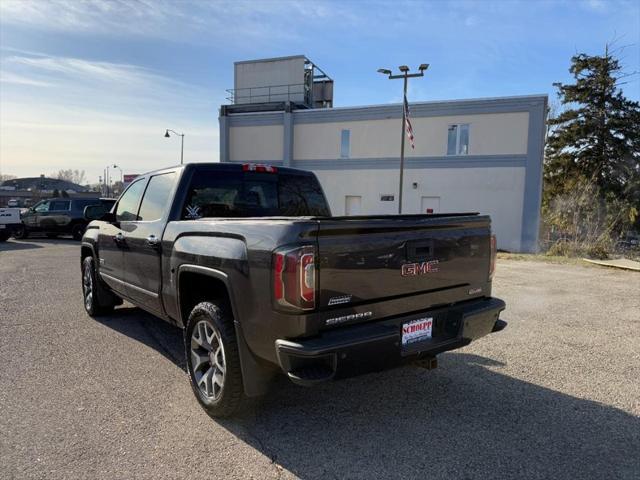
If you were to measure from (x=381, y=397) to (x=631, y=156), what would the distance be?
38.8 metres

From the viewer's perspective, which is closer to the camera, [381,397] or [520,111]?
[381,397]

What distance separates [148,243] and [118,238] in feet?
3.19

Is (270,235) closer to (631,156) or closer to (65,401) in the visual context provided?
(65,401)

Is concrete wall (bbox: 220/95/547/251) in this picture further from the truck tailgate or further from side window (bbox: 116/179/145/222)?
the truck tailgate

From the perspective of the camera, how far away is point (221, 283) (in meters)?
3.43

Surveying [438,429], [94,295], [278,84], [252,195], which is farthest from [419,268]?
[278,84]

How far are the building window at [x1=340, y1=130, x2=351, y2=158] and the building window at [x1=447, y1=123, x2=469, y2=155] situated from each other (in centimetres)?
532

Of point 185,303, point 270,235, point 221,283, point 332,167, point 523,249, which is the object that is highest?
point 332,167

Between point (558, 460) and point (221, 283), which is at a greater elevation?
point (221, 283)

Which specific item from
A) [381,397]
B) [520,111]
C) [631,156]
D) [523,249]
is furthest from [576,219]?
[631,156]

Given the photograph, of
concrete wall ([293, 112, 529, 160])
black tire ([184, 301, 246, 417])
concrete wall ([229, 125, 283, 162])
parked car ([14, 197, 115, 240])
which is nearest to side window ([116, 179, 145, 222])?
black tire ([184, 301, 246, 417])

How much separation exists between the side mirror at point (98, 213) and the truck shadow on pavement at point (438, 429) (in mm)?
3255

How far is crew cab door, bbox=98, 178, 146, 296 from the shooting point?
17.1 ft

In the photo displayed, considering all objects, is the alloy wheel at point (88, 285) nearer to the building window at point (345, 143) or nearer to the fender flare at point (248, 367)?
the fender flare at point (248, 367)
